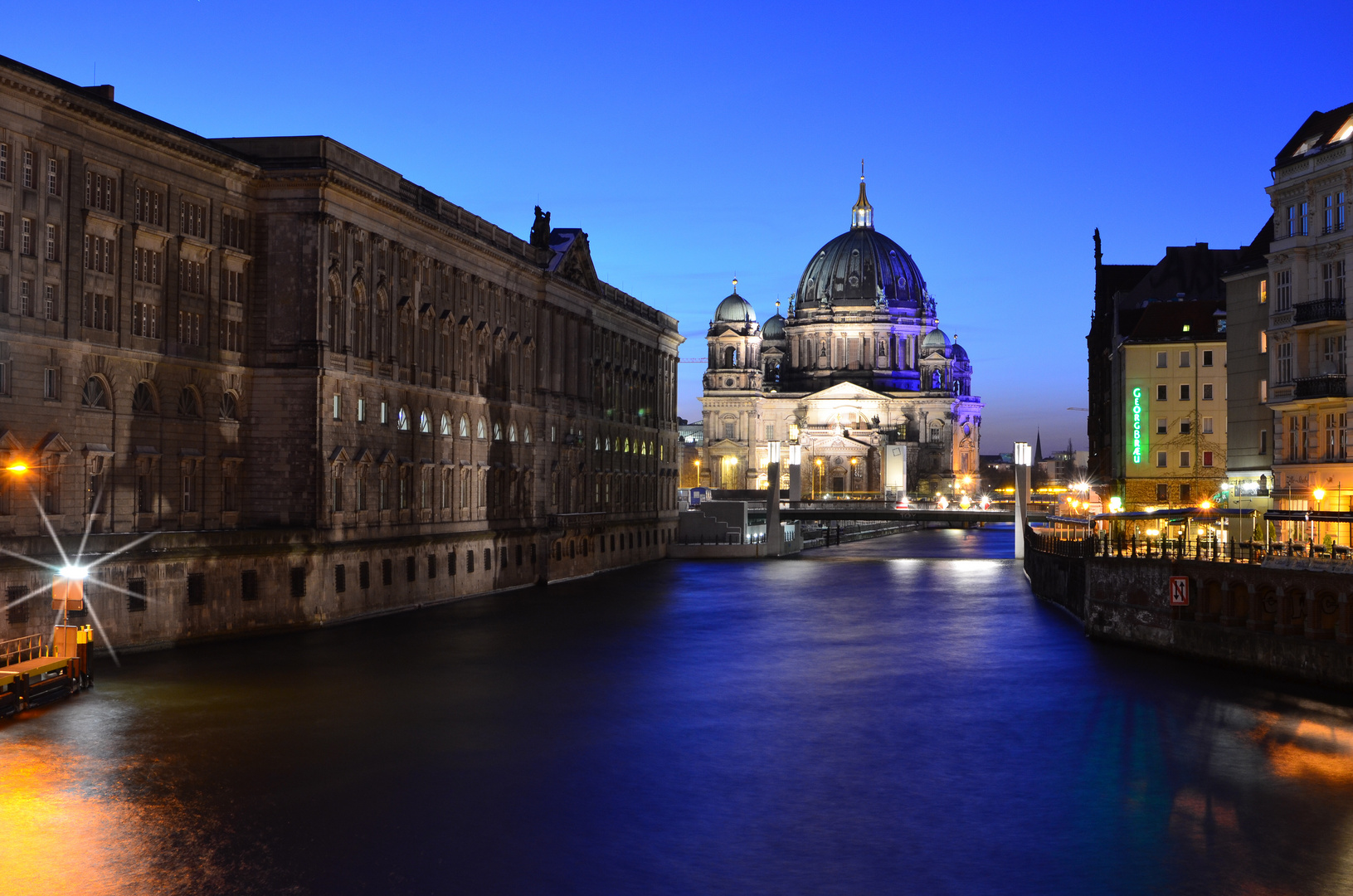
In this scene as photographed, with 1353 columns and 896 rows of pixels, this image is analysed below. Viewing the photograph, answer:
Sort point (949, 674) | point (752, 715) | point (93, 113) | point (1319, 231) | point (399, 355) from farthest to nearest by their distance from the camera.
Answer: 1. point (399, 355)
2. point (1319, 231)
3. point (949, 674)
4. point (93, 113)
5. point (752, 715)

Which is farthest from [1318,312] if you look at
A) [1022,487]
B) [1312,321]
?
[1022,487]

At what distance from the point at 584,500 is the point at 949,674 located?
166ft

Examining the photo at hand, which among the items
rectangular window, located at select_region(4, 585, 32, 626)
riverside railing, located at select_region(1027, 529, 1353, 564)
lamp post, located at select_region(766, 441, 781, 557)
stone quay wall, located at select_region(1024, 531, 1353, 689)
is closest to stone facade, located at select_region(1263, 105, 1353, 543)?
riverside railing, located at select_region(1027, 529, 1353, 564)

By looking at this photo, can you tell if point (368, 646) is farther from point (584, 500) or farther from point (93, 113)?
point (584, 500)

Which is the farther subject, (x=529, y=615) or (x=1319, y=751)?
(x=529, y=615)

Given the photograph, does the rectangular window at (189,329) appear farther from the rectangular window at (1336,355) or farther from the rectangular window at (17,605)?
the rectangular window at (1336,355)

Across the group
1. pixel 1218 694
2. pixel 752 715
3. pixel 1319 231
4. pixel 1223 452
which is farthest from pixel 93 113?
pixel 1223 452

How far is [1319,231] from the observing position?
65.4 m

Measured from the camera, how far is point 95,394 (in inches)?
2120

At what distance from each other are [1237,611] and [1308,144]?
26.0m

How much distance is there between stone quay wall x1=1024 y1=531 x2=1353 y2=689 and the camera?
4781 cm

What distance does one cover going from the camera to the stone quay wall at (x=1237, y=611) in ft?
157

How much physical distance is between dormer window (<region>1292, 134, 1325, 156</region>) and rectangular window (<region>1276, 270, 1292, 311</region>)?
5403 millimetres

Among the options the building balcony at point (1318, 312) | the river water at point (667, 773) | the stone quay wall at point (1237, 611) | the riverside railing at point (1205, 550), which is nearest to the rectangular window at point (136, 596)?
the river water at point (667, 773)
